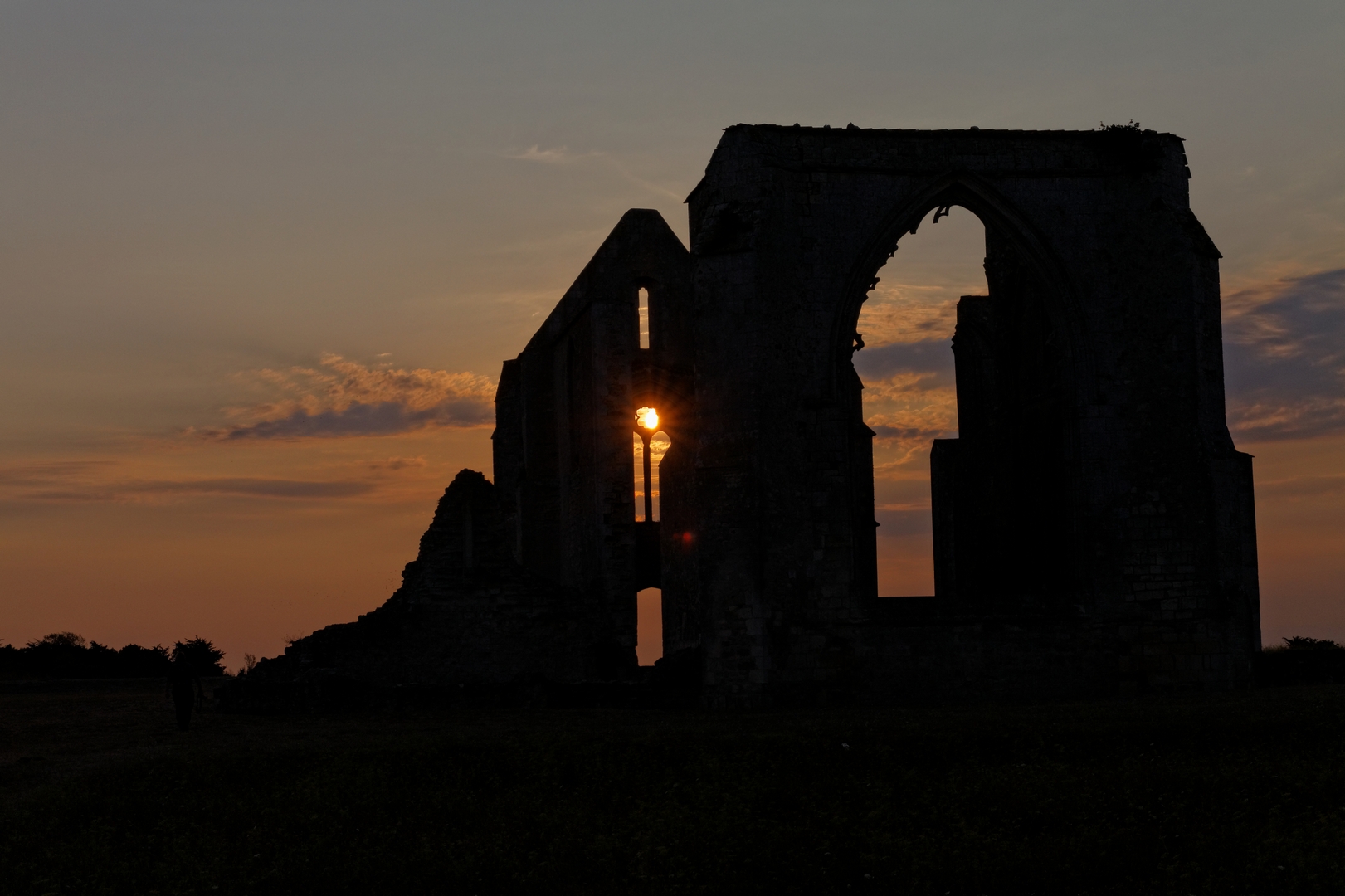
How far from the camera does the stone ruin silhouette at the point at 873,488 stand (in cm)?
1786

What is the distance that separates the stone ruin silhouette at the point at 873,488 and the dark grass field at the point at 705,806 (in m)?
2.50

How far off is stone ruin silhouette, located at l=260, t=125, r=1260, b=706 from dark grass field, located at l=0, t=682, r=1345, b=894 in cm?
250

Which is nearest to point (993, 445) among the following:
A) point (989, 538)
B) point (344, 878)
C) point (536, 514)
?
point (989, 538)

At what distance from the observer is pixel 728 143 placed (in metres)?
18.2

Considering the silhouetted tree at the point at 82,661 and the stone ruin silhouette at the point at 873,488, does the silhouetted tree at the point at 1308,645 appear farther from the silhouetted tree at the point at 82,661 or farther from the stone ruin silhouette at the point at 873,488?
the silhouetted tree at the point at 82,661

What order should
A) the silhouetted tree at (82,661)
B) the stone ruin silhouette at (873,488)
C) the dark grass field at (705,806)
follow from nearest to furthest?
the dark grass field at (705,806) < the stone ruin silhouette at (873,488) < the silhouetted tree at (82,661)

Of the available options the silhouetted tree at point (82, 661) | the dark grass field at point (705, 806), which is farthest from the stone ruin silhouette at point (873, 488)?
the silhouetted tree at point (82, 661)

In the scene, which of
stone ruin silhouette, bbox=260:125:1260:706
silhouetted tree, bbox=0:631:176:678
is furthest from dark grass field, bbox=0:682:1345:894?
silhouetted tree, bbox=0:631:176:678

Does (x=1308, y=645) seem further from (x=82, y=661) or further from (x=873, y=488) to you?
(x=82, y=661)

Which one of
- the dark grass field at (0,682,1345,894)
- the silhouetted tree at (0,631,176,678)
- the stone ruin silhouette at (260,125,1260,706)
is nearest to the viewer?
the dark grass field at (0,682,1345,894)

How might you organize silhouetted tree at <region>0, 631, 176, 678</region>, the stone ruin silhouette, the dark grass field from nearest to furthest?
the dark grass field → the stone ruin silhouette → silhouetted tree at <region>0, 631, 176, 678</region>

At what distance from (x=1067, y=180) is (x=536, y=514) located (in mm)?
13801

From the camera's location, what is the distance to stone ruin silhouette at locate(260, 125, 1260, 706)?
58.6 ft

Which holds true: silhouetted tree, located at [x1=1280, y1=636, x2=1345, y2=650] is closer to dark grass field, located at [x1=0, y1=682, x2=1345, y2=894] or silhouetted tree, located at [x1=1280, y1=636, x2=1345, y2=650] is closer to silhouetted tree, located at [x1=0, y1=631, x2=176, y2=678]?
dark grass field, located at [x1=0, y1=682, x2=1345, y2=894]
